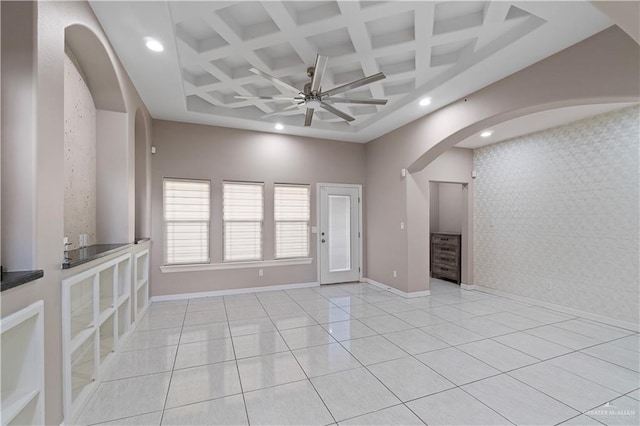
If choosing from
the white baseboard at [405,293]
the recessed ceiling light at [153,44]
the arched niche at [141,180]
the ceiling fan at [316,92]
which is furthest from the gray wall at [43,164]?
the white baseboard at [405,293]

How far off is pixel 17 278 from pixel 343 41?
338cm

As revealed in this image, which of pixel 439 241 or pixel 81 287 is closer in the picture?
pixel 81 287

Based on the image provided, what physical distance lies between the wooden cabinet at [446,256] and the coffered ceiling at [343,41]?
341cm

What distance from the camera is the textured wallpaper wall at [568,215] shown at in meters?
3.79

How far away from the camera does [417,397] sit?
225 centimetres

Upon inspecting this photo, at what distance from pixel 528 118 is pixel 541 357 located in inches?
132

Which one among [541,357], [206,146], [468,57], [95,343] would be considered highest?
[468,57]

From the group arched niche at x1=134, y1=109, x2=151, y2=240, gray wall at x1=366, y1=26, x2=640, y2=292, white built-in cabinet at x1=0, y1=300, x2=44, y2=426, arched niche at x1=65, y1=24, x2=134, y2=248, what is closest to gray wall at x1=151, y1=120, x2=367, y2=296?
arched niche at x1=134, y1=109, x2=151, y2=240

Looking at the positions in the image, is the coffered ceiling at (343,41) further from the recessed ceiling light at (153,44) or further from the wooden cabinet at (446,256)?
the wooden cabinet at (446,256)

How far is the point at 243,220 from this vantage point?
17.6 ft

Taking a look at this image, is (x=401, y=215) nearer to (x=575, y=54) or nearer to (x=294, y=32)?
(x=575, y=54)

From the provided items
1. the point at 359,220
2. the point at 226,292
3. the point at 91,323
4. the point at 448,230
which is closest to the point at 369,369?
the point at 91,323

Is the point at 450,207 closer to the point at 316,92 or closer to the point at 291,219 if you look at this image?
the point at 291,219

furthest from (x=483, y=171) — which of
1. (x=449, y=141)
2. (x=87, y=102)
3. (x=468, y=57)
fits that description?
(x=87, y=102)
